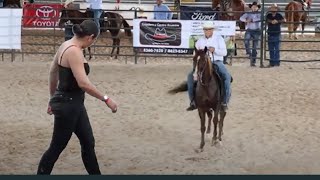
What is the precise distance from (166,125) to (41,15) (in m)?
10.2

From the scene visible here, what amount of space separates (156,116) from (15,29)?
26.6 feet

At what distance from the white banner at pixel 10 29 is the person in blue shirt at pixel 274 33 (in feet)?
21.0

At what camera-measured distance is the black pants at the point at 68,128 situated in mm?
6426

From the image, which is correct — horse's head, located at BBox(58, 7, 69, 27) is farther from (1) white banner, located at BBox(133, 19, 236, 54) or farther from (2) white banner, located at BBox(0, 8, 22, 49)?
(1) white banner, located at BBox(133, 19, 236, 54)

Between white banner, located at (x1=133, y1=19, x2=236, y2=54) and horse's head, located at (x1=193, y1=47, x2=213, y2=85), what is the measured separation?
27.4 ft

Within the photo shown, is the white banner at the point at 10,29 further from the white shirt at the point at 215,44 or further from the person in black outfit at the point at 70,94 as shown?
the person in black outfit at the point at 70,94

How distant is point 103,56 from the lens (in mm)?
19891

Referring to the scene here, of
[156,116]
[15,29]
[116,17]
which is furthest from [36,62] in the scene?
[156,116]

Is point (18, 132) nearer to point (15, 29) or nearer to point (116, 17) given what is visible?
point (15, 29)

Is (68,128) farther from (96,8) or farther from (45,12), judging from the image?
(96,8)

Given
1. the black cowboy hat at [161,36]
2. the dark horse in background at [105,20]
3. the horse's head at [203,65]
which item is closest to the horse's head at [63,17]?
the dark horse in background at [105,20]

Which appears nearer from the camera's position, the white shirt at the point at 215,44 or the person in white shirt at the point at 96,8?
the white shirt at the point at 215,44

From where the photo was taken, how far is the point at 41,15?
20.2m

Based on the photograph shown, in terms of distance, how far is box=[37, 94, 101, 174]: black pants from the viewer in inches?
253
